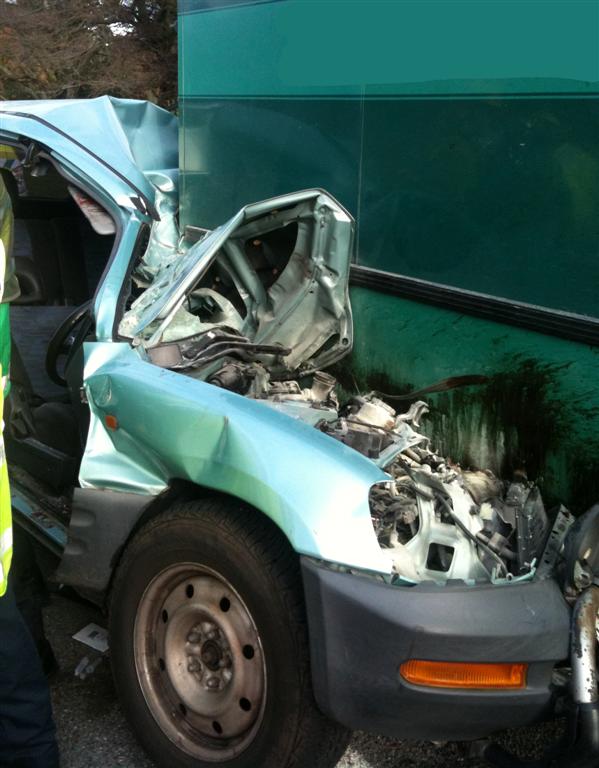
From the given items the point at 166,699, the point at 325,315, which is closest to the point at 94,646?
the point at 166,699

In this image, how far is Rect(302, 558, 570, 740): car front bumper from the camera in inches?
86.9

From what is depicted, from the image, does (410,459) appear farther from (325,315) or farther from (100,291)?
(100,291)

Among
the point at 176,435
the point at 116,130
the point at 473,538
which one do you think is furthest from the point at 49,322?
the point at 473,538

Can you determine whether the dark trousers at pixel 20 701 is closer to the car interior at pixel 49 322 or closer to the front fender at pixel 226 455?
the front fender at pixel 226 455

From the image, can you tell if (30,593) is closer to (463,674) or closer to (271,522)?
(271,522)

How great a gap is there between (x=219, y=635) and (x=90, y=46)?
1260cm

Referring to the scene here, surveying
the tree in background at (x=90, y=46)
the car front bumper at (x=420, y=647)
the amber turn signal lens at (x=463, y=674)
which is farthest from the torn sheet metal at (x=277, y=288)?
the tree in background at (x=90, y=46)

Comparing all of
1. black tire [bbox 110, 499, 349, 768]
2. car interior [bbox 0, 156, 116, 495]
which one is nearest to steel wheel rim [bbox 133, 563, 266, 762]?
black tire [bbox 110, 499, 349, 768]

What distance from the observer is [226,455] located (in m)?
2.54

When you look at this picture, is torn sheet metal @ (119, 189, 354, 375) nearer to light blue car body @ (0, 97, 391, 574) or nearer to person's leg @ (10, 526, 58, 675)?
light blue car body @ (0, 97, 391, 574)

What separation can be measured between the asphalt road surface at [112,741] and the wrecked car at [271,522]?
193mm

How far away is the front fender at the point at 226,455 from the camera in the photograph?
2.29m

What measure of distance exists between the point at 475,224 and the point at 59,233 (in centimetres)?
308

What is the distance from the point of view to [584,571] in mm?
2457
